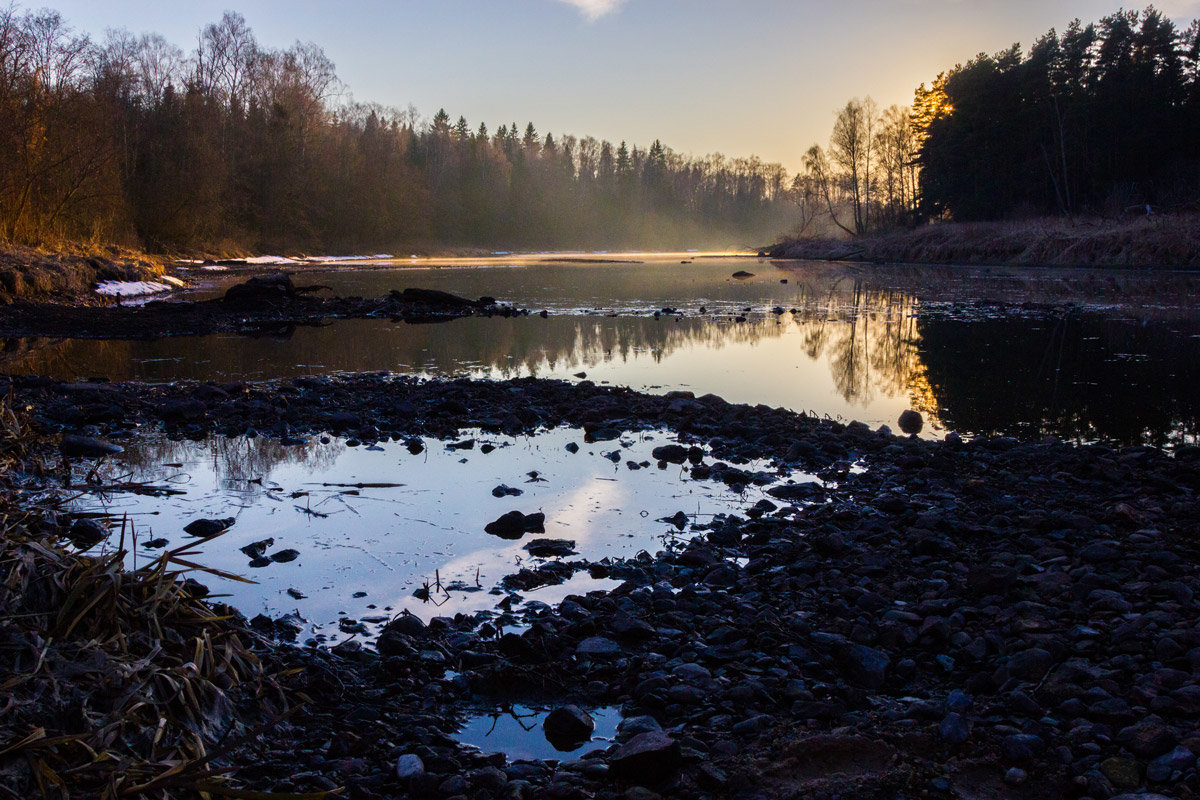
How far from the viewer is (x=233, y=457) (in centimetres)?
816

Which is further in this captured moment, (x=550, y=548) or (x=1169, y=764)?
(x=550, y=548)

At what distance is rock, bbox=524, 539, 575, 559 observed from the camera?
5659mm

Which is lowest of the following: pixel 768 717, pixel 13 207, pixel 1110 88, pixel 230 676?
pixel 768 717

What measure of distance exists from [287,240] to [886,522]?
6519 cm

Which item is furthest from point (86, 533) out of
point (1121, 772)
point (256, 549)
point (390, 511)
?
point (1121, 772)

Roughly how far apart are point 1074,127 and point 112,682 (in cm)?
6033

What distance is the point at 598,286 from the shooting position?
3659 cm

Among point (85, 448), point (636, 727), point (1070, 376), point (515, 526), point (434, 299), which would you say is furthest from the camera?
point (434, 299)

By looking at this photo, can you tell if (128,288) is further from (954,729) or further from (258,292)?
(954,729)

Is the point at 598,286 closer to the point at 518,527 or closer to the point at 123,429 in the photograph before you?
the point at 123,429

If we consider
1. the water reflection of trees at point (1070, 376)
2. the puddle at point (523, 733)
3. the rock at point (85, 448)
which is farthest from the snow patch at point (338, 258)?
the puddle at point (523, 733)

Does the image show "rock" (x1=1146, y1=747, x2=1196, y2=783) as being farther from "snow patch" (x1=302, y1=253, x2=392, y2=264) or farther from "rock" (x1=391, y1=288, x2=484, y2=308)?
"snow patch" (x1=302, y1=253, x2=392, y2=264)

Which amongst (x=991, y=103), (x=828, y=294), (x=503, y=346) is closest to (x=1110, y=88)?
(x=991, y=103)

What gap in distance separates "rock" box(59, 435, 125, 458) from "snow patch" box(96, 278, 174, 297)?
63.1 feet
